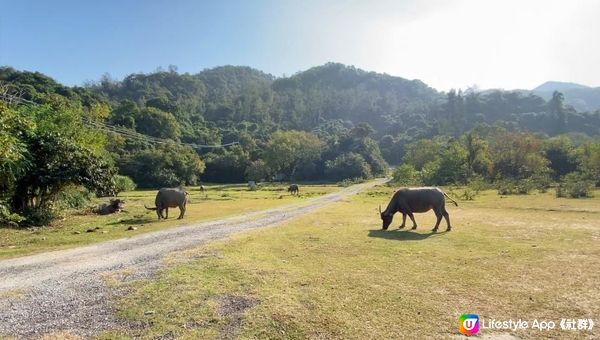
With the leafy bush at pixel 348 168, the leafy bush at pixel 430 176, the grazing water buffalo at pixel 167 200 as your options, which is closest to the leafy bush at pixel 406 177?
the leafy bush at pixel 430 176

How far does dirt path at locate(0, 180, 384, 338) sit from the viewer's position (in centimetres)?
747

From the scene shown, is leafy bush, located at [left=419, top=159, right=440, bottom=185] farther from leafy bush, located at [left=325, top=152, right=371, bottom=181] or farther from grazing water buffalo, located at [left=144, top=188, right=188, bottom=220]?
grazing water buffalo, located at [left=144, top=188, right=188, bottom=220]

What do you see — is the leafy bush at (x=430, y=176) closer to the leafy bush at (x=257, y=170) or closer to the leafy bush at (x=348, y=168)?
the leafy bush at (x=348, y=168)

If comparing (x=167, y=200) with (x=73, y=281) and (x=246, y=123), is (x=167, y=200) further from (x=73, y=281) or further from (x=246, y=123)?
(x=246, y=123)

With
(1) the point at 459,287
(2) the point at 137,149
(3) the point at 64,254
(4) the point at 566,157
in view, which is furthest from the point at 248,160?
(1) the point at 459,287

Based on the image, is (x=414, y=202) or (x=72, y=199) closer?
(x=414, y=202)

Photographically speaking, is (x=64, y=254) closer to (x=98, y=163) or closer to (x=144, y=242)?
(x=144, y=242)

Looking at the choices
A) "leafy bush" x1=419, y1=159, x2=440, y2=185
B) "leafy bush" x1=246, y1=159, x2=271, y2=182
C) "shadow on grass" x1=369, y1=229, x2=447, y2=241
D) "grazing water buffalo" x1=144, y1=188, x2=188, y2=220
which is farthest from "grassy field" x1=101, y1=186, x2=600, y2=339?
"leafy bush" x1=246, y1=159, x2=271, y2=182

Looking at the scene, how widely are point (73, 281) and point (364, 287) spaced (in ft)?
26.0

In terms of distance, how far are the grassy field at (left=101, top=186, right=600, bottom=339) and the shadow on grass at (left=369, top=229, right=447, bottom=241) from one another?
304 millimetres

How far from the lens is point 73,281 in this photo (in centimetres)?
1032

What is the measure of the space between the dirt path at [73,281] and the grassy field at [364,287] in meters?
0.59

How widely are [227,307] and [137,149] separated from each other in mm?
84439

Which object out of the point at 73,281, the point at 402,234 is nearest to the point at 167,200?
the point at 73,281
